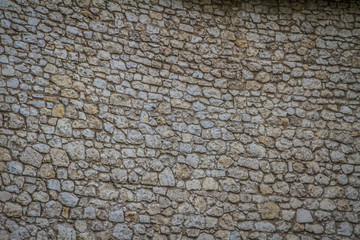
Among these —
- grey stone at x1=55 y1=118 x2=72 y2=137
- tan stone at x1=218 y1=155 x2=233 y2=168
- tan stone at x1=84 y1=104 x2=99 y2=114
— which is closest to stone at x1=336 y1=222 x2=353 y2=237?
tan stone at x1=218 y1=155 x2=233 y2=168

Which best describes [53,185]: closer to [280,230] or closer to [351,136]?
[280,230]

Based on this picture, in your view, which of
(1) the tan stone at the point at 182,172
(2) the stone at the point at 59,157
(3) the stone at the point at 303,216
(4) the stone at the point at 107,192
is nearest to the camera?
(2) the stone at the point at 59,157

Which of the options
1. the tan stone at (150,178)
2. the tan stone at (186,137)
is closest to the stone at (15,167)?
the tan stone at (150,178)

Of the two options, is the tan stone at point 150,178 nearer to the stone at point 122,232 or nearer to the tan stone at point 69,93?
the stone at point 122,232

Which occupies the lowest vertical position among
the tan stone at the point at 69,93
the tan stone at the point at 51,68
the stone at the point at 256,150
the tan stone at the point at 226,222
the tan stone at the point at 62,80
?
the tan stone at the point at 226,222

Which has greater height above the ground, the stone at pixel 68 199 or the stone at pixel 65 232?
the stone at pixel 68 199

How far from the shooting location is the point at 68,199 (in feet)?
16.8

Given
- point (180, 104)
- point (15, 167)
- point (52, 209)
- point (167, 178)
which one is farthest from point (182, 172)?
point (15, 167)

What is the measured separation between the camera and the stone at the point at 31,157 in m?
5.04

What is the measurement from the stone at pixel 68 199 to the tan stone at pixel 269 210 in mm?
2814

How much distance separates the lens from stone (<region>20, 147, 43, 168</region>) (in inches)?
198

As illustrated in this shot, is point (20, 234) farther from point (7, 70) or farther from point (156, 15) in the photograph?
point (156, 15)

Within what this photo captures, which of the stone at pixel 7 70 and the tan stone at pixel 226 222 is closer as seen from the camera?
the stone at pixel 7 70

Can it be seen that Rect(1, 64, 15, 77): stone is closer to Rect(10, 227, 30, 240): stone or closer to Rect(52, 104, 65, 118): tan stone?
Rect(52, 104, 65, 118): tan stone
